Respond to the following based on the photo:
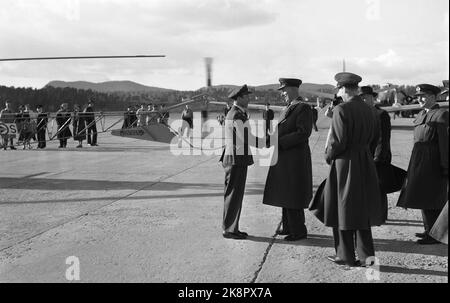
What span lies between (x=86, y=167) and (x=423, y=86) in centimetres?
898

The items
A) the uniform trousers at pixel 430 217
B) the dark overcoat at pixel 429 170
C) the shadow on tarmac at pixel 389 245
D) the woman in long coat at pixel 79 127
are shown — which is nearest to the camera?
the shadow on tarmac at pixel 389 245

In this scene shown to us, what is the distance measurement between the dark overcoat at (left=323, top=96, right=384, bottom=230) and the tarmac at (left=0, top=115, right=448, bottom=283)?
0.52 metres

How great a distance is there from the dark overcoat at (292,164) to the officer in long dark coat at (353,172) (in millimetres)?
862

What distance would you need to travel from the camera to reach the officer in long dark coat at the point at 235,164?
17.0 ft

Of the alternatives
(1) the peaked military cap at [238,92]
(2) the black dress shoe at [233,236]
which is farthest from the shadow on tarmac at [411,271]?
(1) the peaked military cap at [238,92]

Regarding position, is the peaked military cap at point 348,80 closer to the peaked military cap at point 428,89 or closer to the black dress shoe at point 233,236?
the peaked military cap at point 428,89

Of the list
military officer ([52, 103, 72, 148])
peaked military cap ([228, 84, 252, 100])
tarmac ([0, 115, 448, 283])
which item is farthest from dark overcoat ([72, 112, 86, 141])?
peaked military cap ([228, 84, 252, 100])

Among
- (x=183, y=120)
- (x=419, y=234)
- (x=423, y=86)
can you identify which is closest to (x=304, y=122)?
(x=423, y=86)

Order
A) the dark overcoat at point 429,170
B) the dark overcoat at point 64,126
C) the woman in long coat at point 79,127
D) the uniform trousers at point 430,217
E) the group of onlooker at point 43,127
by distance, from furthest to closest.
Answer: the woman in long coat at point 79,127, the dark overcoat at point 64,126, the group of onlooker at point 43,127, the uniform trousers at point 430,217, the dark overcoat at point 429,170

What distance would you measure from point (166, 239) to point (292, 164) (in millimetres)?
1719

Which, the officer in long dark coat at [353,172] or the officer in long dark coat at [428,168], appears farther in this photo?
the officer in long dark coat at [428,168]

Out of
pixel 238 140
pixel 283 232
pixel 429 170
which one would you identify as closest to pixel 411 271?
pixel 429 170

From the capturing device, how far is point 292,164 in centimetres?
507

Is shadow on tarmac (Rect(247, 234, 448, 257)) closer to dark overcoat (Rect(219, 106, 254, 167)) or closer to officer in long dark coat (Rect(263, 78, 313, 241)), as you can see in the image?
officer in long dark coat (Rect(263, 78, 313, 241))
